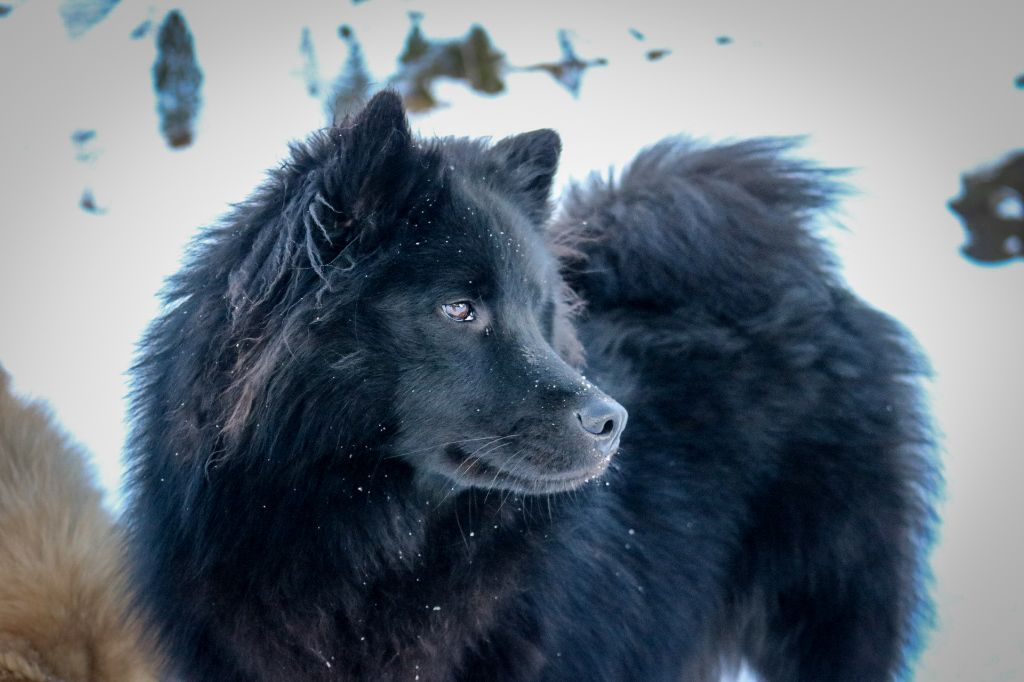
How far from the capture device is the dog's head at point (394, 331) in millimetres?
2221

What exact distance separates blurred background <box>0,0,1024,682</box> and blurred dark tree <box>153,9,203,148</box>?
1 cm

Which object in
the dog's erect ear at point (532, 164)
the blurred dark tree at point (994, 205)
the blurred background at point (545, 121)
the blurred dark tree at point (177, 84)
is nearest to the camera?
the dog's erect ear at point (532, 164)

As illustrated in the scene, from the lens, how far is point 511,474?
7.66 ft

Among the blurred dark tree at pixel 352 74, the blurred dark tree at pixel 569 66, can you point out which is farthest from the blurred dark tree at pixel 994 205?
the blurred dark tree at pixel 352 74

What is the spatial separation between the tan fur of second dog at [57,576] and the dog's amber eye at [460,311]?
129 centimetres

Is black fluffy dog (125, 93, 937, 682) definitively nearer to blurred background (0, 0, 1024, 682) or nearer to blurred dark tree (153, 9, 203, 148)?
blurred background (0, 0, 1024, 682)

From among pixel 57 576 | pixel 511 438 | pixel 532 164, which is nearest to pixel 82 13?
pixel 57 576

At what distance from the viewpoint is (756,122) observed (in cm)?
669

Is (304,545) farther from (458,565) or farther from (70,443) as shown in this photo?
(70,443)

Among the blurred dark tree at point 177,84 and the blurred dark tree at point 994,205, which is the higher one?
the blurred dark tree at point 177,84

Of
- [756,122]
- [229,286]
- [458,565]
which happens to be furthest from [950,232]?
[229,286]

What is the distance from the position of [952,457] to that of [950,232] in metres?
2.16

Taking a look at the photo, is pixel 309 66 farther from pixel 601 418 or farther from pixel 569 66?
pixel 601 418

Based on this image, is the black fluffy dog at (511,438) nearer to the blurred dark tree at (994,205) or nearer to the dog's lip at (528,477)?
the dog's lip at (528,477)
